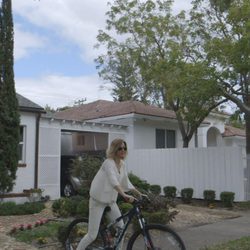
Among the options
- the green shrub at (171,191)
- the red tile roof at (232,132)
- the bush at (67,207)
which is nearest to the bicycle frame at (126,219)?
the bush at (67,207)

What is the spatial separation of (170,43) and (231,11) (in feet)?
13.1

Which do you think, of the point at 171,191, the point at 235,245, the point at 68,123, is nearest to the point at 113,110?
the point at 68,123

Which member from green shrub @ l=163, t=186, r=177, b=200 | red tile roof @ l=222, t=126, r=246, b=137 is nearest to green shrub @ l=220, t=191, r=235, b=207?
green shrub @ l=163, t=186, r=177, b=200

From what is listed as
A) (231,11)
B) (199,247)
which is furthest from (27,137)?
(199,247)

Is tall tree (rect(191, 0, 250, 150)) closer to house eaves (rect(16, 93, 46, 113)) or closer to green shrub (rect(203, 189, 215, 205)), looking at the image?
green shrub (rect(203, 189, 215, 205))

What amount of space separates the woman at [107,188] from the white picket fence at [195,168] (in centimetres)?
1030

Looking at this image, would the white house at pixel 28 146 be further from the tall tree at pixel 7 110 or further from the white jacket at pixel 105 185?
the white jacket at pixel 105 185

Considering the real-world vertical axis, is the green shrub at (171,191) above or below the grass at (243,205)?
above

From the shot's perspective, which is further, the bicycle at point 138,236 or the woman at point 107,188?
the woman at point 107,188

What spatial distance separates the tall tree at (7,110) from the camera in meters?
14.5

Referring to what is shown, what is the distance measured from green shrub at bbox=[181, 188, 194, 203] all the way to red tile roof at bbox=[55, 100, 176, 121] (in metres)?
5.66

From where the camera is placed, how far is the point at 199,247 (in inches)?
328

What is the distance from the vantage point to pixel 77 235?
7.55 metres

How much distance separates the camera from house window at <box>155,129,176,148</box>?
Answer: 922 inches
